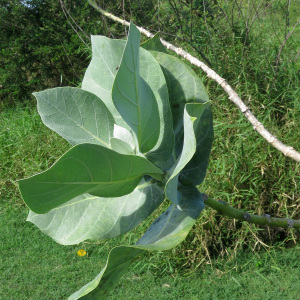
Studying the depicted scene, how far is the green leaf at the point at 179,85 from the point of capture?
0.48 meters

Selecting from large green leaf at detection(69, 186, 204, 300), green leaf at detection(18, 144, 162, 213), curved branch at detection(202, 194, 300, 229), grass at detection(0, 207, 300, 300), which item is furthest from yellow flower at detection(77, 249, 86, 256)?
green leaf at detection(18, 144, 162, 213)

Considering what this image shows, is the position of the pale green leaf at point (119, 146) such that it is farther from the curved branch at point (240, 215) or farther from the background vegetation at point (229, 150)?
the background vegetation at point (229, 150)

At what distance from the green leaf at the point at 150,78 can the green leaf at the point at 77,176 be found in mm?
69

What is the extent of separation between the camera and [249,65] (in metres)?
3.23

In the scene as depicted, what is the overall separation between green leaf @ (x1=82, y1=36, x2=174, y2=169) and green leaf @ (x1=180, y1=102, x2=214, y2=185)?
3 cm

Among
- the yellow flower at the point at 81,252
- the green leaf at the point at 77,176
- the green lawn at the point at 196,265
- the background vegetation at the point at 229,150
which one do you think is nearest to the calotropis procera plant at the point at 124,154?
the green leaf at the point at 77,176

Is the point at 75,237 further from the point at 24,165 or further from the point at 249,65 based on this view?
the point at 24,165

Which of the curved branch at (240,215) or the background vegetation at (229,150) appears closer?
the curved branch at (240,215)

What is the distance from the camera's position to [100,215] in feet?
1.56

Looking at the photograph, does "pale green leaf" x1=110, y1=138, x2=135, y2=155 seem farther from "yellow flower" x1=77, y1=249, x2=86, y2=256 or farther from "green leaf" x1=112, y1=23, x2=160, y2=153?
"yellow flower" x1=77, y1=249, x2=86, y2=256

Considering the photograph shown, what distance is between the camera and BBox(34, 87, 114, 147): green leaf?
43cm

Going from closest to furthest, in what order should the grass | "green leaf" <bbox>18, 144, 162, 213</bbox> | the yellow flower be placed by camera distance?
"green leaf" <bbox>18, 144, 162, 213</bbox> → the grass → the yellow flower

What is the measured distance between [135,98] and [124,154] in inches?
2.9

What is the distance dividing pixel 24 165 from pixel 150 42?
140 inches
